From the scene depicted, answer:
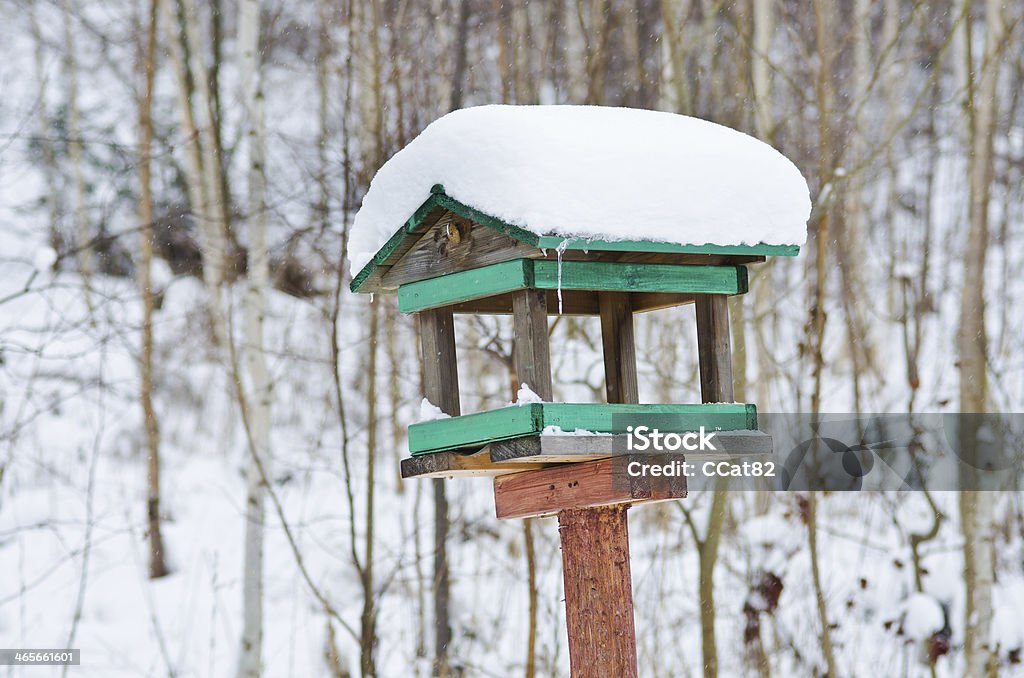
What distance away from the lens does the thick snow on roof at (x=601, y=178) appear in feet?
7.32

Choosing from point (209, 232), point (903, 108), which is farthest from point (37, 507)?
point (903, 108)

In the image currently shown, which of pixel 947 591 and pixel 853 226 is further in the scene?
pixel 853 226

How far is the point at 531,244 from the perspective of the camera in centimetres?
→ 219

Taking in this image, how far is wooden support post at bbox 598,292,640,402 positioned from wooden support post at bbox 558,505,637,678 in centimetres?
34

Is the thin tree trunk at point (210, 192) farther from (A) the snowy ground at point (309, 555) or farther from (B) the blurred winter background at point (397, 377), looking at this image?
(A) the snowy ground at point (309, 555)

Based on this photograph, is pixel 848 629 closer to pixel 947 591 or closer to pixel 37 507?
pixel 947 591

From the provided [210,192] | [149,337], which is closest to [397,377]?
[149,337]

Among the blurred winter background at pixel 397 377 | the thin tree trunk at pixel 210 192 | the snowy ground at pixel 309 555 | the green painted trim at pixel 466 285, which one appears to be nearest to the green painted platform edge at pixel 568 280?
the green painted trim at pixel 466 285

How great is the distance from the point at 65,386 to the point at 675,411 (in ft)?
26.9

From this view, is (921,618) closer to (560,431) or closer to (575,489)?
(575,489)

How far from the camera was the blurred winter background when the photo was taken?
4930 millimetres

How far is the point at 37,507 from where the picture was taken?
7941 millimetres

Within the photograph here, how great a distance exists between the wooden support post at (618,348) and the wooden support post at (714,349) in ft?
0.64

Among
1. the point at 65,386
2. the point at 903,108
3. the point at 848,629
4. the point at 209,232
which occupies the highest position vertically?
the point at 903,108
